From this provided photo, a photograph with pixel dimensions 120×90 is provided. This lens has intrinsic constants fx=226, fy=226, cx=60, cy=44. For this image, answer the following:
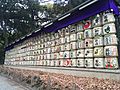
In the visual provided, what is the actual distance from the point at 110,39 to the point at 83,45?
1709mm

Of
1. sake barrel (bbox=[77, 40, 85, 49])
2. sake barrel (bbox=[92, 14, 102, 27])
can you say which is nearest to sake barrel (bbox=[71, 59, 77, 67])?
sake barrel (bbox=[77, 40, 85, 49])

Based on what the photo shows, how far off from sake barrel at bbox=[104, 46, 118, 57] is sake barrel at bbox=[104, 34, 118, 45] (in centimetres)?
13

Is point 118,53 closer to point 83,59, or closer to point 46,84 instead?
point 83,59

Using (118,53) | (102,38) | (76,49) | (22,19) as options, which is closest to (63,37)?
(76,49)

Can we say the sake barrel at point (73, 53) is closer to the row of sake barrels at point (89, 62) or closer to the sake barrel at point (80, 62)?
the row of sake barrels at point (89, 62)

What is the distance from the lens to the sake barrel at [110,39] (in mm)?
7113

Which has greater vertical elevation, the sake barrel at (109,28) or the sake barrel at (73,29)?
the sake barrel at (73,29)

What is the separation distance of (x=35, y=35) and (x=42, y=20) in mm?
13765

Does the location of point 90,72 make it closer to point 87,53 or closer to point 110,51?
point 87,53

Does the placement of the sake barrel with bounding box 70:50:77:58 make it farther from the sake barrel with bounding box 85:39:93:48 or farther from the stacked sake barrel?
the sake barrel with bounding box 85:39:93:48

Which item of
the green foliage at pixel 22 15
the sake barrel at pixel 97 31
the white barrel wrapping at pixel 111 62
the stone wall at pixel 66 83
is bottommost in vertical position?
the stone wall at pixel 66 83

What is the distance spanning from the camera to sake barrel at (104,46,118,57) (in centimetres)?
708

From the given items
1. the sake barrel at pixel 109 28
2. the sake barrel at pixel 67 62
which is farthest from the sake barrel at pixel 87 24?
the sake barrel at pixel 67 62

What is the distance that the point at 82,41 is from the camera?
8852mm
